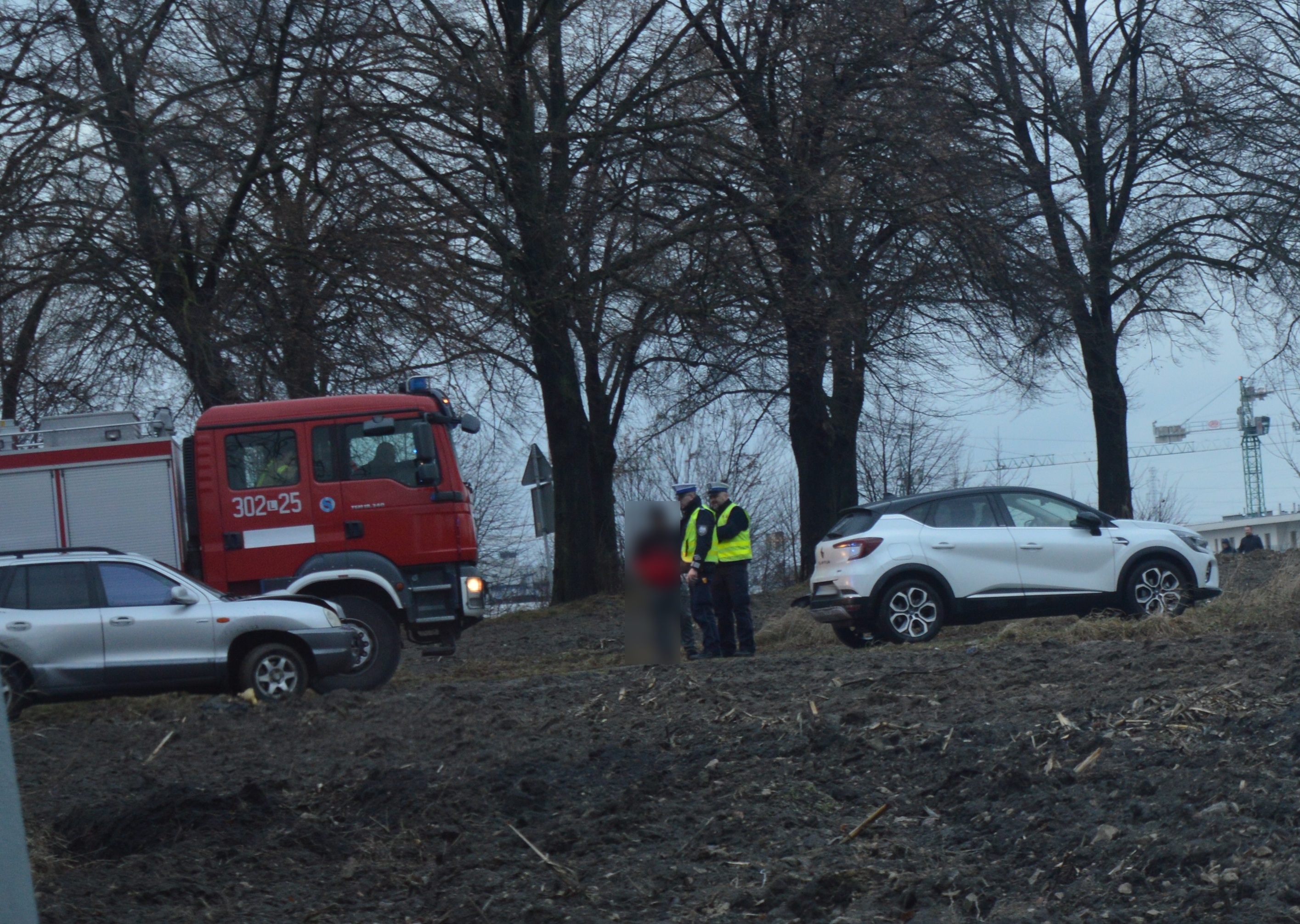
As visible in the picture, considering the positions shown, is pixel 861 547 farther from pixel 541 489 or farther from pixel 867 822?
pixel 541 489

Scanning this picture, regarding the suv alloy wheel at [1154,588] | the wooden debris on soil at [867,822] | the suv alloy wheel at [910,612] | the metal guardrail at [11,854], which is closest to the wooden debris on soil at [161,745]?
the wooden debris on soil at [867,822]

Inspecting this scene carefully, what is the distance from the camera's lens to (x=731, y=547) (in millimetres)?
12609

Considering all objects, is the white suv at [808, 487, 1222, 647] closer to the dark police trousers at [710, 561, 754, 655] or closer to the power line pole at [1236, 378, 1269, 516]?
the dark police trousers at [710, 561, 754, 655]

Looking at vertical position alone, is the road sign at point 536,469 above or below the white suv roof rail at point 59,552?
above

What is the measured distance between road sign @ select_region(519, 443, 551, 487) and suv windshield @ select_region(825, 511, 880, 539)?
23.0 feet

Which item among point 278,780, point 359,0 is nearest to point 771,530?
point 359,0

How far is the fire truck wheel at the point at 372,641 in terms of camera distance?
38.4 ft

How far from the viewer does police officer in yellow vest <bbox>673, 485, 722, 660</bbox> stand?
12617 mm

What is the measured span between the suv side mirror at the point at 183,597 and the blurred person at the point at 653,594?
3.73m

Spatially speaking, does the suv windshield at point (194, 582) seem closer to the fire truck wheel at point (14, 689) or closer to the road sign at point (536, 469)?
the fire truck wheel at point (14, 689)

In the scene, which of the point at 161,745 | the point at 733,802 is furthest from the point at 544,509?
the point at 733,802

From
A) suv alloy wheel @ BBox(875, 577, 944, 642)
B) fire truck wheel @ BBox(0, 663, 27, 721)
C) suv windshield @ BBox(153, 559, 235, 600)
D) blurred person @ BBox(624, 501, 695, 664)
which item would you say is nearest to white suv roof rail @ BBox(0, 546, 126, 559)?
suv windshield @ BBox(153, 559, 235, 600)

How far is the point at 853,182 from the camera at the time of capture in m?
17.0

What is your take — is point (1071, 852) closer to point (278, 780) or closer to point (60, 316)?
point (278, 780)
